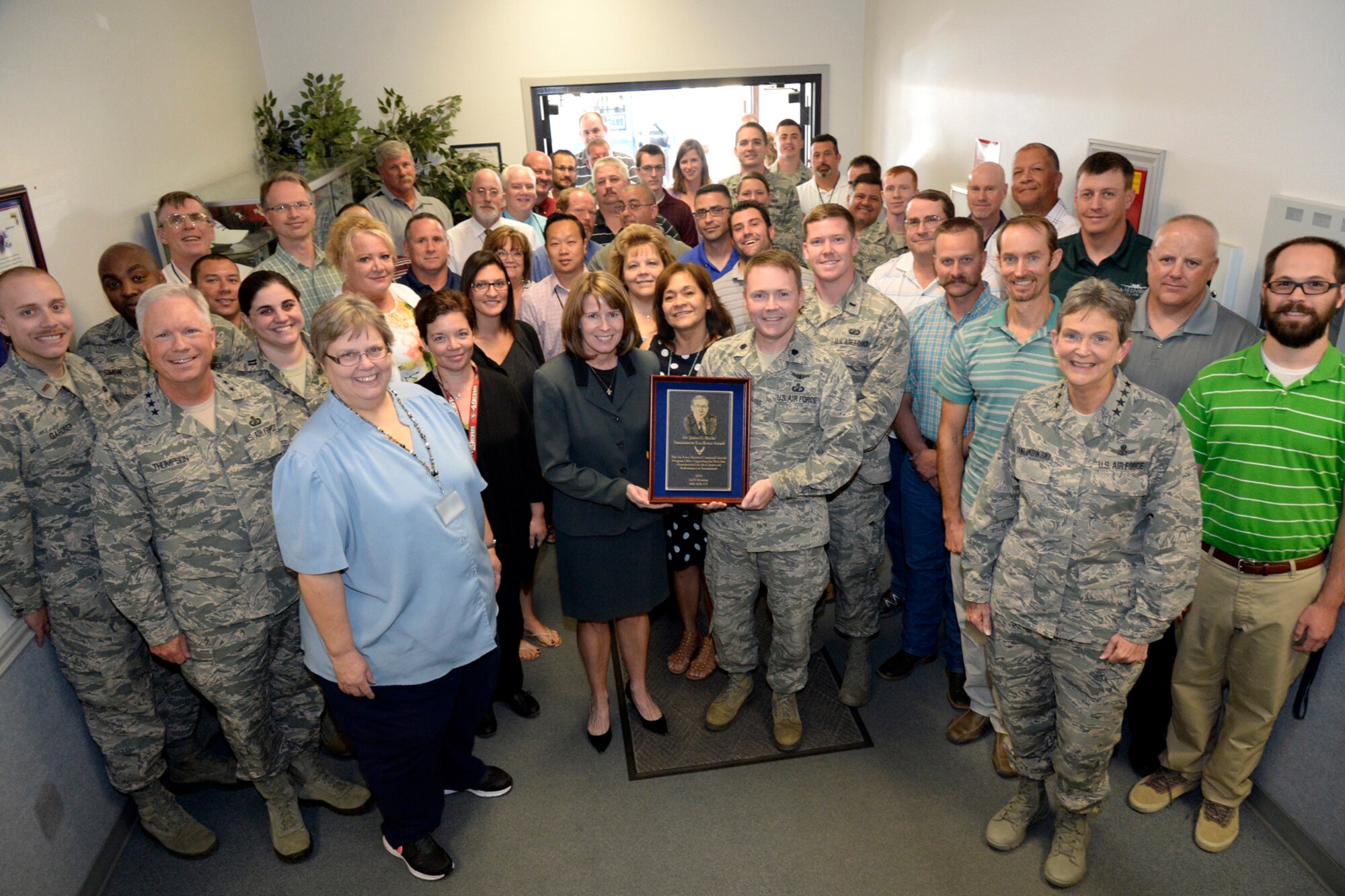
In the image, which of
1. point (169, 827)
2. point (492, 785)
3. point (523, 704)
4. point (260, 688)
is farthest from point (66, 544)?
point (523, 704)

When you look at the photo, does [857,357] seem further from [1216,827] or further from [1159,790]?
[1216,827]

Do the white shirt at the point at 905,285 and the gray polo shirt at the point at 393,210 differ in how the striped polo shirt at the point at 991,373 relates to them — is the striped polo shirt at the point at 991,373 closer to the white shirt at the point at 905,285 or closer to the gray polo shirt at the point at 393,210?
the white shirt at the point at 905,285

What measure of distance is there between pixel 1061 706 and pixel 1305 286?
53.1 inches

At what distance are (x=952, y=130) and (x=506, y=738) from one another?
4940 mm

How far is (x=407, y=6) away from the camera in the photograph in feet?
24.0

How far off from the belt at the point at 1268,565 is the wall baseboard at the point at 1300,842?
2.80 feet

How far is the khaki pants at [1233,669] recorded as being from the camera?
244 centimetres

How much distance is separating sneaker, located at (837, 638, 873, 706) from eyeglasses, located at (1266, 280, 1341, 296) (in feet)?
6.03

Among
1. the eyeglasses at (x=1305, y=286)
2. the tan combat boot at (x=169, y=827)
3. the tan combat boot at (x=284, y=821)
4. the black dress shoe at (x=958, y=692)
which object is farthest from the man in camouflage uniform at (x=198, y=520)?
the eyeglasses at (x=1305, y=286)

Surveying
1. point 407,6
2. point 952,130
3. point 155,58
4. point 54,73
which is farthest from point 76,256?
point 952,130

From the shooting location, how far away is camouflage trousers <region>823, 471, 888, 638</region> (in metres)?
3.12

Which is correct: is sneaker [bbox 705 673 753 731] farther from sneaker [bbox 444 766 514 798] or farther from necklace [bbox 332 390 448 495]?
necklace [bbox 332 390 448 495]

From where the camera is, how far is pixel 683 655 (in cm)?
363

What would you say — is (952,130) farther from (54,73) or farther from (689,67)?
(54,73)
